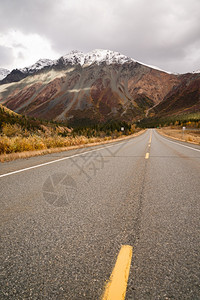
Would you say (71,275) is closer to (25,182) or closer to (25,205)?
(25,205)

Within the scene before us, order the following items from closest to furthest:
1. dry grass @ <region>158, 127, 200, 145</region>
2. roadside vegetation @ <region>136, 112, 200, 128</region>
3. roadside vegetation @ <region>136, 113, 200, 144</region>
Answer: dry grass @ <region>158, 127, 200, 145</region>, roadside vegetation @ <region>136, 113, 200, 144</region>, roadside vegetation @ <region>136, 112, 200, 128</region>

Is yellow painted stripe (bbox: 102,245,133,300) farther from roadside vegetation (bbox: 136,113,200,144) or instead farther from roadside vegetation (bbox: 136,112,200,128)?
roadside vegetation (bbox: 136,112,200,128)

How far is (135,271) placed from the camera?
1.31 meters

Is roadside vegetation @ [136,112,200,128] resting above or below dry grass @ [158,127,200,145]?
above

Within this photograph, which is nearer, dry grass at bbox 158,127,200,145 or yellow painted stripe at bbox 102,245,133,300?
yellow painted stripe at bbox 102,245,133,300

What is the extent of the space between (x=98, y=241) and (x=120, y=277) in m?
0.50

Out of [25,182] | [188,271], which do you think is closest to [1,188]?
[25,182]

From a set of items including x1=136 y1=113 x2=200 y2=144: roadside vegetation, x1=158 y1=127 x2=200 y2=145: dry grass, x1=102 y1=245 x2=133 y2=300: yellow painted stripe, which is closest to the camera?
x1=102 y1=245 x2=133 y2=300: yellow painted stripe

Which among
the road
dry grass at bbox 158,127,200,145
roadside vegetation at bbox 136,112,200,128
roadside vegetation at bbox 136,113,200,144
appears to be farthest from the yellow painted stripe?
roadside vegetation at bbox 136,112,200,128

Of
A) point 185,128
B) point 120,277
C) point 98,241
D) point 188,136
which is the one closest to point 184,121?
point 185,128

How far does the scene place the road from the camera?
120 centimetres

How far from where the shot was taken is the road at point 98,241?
1.20 meters

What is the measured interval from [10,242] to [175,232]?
1.86m

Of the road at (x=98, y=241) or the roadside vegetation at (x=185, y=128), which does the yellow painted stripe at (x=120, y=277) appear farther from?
the roadside vegetation at (x=185, y=128)
